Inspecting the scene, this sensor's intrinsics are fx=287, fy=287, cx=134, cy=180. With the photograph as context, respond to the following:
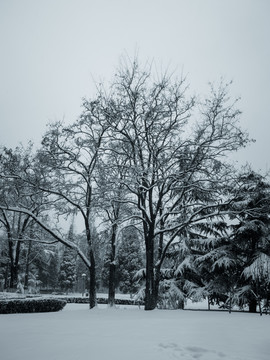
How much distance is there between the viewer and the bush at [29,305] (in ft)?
46.6

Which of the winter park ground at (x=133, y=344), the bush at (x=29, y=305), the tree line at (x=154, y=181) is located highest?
the tree line at (x=154, y=181)

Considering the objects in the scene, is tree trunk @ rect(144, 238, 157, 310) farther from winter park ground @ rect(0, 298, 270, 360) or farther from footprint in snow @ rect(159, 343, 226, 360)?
footprint in snow @ rect(159, 343, 226, 360)

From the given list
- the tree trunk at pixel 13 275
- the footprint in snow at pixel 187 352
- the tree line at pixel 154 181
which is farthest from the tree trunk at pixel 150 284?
the tree trunk at pixel 13 275

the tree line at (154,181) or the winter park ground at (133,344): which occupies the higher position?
the tree line at (154,181)

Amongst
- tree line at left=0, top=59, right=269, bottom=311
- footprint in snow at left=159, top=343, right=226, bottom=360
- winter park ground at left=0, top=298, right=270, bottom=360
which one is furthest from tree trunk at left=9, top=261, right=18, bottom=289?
footprint in snow at left=159, top=343, right=226, bottom=360

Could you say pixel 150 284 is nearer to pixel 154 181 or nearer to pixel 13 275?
pixel 154 181

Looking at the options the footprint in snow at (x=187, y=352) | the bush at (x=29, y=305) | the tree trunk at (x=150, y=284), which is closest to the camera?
the footprint in snow at (x=187, y=352)

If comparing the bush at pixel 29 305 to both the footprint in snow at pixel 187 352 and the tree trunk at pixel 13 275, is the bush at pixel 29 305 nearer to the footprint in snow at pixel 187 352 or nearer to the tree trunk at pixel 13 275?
the tree trunk at pixel 13 275

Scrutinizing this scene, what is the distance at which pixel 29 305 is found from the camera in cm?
1487

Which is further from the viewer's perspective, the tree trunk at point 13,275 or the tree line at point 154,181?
the tree trunk at point 13,275

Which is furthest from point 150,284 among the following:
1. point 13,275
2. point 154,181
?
point 13,275

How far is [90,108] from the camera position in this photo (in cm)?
1578

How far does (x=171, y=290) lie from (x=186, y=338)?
13243 millimetres

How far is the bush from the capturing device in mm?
14219
